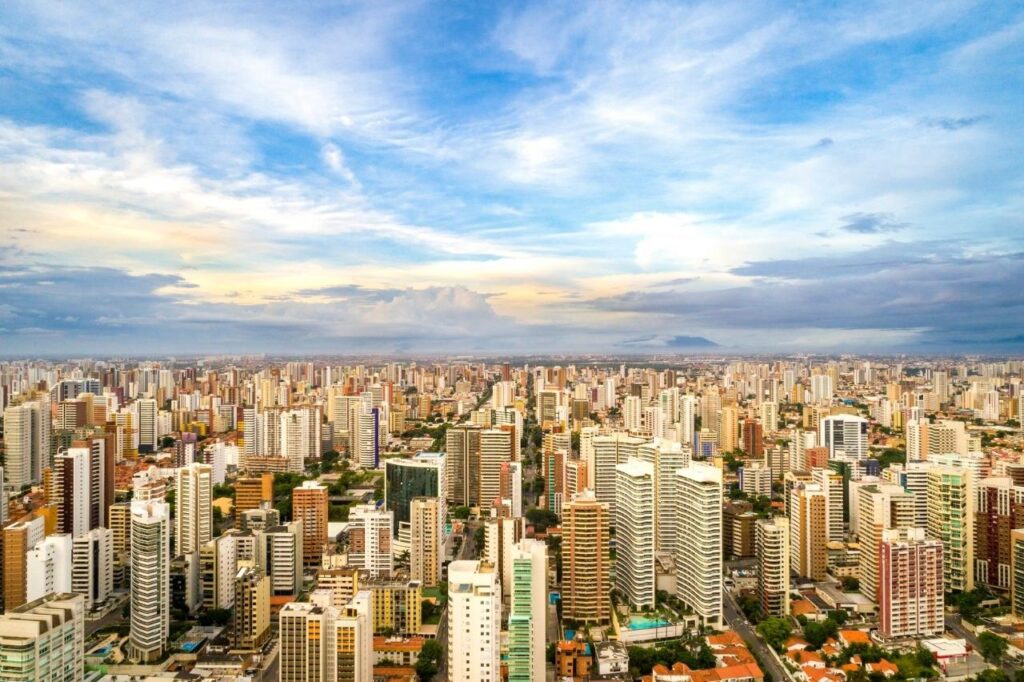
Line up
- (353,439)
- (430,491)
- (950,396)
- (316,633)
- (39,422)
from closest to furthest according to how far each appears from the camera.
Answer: (316,633), (430,491), (39,422), (950,396), (353,439)

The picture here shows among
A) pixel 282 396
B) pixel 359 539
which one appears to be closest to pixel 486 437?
pixel 359 539

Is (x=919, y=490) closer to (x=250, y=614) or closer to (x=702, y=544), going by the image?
(x=702, y=544)

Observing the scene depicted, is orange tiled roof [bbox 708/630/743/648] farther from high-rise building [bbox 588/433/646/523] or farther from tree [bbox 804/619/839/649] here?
high-rise building [bbox 588/433/646/523]

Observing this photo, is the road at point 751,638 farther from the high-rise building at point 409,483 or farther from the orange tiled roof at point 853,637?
the high-rise building at point 409,483

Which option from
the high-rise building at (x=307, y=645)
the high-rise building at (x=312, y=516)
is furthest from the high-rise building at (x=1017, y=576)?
the high-rise building at (x=312, y=516)

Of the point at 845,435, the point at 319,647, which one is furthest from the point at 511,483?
the point at 845,435

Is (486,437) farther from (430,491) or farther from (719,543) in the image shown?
(719,543)
